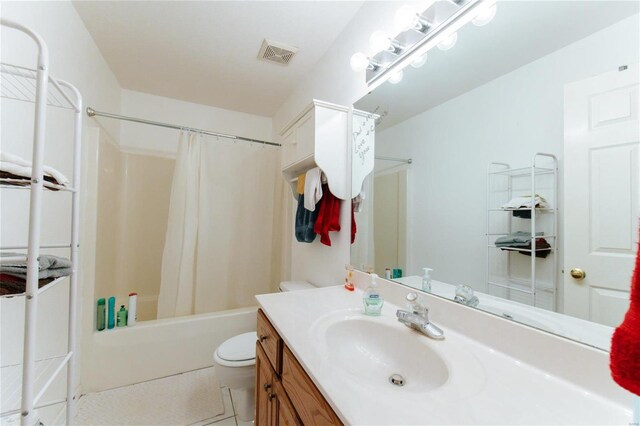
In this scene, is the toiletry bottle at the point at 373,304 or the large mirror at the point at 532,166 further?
the toiletry bottle at the point at 373,304

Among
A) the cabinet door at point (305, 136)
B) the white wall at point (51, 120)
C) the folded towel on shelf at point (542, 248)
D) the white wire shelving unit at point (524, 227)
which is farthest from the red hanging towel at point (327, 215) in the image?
the white wall at point (51, 120)

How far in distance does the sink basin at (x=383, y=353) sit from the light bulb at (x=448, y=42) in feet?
3.47

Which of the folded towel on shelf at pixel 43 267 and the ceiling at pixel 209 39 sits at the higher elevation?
the ceiling at pixel 209 39

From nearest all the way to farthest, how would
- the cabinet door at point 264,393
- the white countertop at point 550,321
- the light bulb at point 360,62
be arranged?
the white countertop at point 550,321 → the cabinet door at point 264,393 → the light bulb at point 360,62

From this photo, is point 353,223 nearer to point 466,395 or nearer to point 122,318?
point 466,395

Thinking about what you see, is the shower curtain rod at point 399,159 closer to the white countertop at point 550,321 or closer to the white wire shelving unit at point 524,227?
the white wire shelving unit at point 524,227

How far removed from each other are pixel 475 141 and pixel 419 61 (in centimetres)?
47

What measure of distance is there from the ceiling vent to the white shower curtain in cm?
75

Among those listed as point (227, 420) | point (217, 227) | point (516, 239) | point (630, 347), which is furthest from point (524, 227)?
point (217, 227)

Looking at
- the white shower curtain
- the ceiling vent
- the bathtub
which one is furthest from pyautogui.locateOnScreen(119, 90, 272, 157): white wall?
the bathtub

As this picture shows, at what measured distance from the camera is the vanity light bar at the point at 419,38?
855 mm

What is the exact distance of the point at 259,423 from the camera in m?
1.07

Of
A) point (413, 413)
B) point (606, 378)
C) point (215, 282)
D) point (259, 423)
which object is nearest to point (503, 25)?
point (606, 378)

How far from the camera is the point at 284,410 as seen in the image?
79 centimetres
